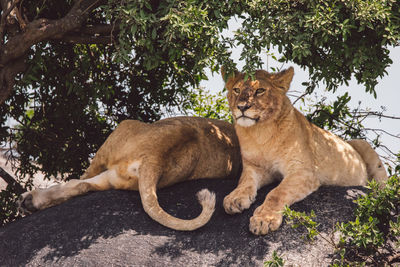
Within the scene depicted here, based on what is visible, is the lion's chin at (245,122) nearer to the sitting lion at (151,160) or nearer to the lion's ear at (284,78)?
the lion's ear at (284,78)

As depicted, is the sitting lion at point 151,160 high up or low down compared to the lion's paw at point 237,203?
up

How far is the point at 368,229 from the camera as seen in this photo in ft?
16.4

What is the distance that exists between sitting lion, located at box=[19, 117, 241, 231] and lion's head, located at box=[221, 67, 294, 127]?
747 mm

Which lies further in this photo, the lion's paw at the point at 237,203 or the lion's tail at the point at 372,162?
the lion's tail at the point at 372,162

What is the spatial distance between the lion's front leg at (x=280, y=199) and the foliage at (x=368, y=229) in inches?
7.5

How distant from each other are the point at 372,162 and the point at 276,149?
1.64m

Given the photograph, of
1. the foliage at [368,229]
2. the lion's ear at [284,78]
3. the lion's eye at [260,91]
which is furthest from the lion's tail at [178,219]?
the lion's ear at [284,78]

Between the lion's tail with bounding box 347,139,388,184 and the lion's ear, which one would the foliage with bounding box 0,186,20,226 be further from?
the lion's tail with bounding box 347,139,388,184

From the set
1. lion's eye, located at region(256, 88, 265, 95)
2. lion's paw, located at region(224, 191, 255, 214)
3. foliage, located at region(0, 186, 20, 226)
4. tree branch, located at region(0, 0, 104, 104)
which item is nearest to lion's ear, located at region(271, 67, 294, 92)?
lion's eye, located at region(256, 88, 265, 95)

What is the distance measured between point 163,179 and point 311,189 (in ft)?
5.50

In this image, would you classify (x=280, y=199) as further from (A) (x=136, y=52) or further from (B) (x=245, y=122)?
(A) (x=136, y=52)

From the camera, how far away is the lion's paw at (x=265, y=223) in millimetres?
5320

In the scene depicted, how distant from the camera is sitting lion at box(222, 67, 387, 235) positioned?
5777 mm

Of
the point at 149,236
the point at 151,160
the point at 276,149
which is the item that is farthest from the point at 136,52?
the point at 149,236
